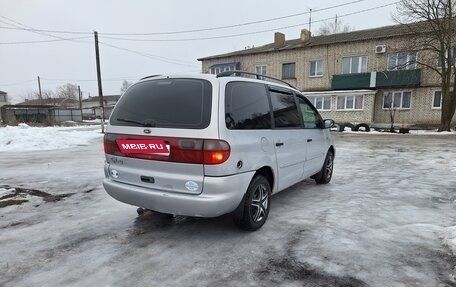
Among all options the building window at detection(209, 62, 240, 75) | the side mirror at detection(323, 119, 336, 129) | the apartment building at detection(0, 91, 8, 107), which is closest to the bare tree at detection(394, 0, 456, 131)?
the building window at detection(209, 62, 240, 75)

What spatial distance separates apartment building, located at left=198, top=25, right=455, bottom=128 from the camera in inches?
931

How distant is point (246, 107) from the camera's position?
147 inches

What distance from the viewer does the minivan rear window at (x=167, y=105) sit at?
3332mm

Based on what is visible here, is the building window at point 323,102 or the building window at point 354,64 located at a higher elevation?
the building window at point 354,64

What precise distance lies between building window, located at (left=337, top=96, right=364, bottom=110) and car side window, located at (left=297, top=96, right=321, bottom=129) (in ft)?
72.6

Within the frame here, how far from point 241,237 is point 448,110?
22.9m

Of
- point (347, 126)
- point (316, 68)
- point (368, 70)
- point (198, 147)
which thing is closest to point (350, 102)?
point (368, 70)

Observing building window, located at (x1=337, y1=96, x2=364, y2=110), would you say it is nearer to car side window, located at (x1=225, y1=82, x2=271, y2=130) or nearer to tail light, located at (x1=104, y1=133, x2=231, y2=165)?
car side window, located at (x1=225, y1=82, x2=271, y2=130)

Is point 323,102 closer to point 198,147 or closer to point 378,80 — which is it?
point 378,80

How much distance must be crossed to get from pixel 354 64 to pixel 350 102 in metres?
3.25

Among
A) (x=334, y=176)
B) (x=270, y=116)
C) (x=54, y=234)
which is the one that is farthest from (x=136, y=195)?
(x=334, y=176)

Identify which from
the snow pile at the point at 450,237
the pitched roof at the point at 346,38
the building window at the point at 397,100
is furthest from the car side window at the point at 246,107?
the building window at the point at 397,100

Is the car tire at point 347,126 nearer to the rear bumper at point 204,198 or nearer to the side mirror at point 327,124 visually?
the side mirror at point 327,124

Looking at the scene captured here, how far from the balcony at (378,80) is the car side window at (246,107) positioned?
933 inches
